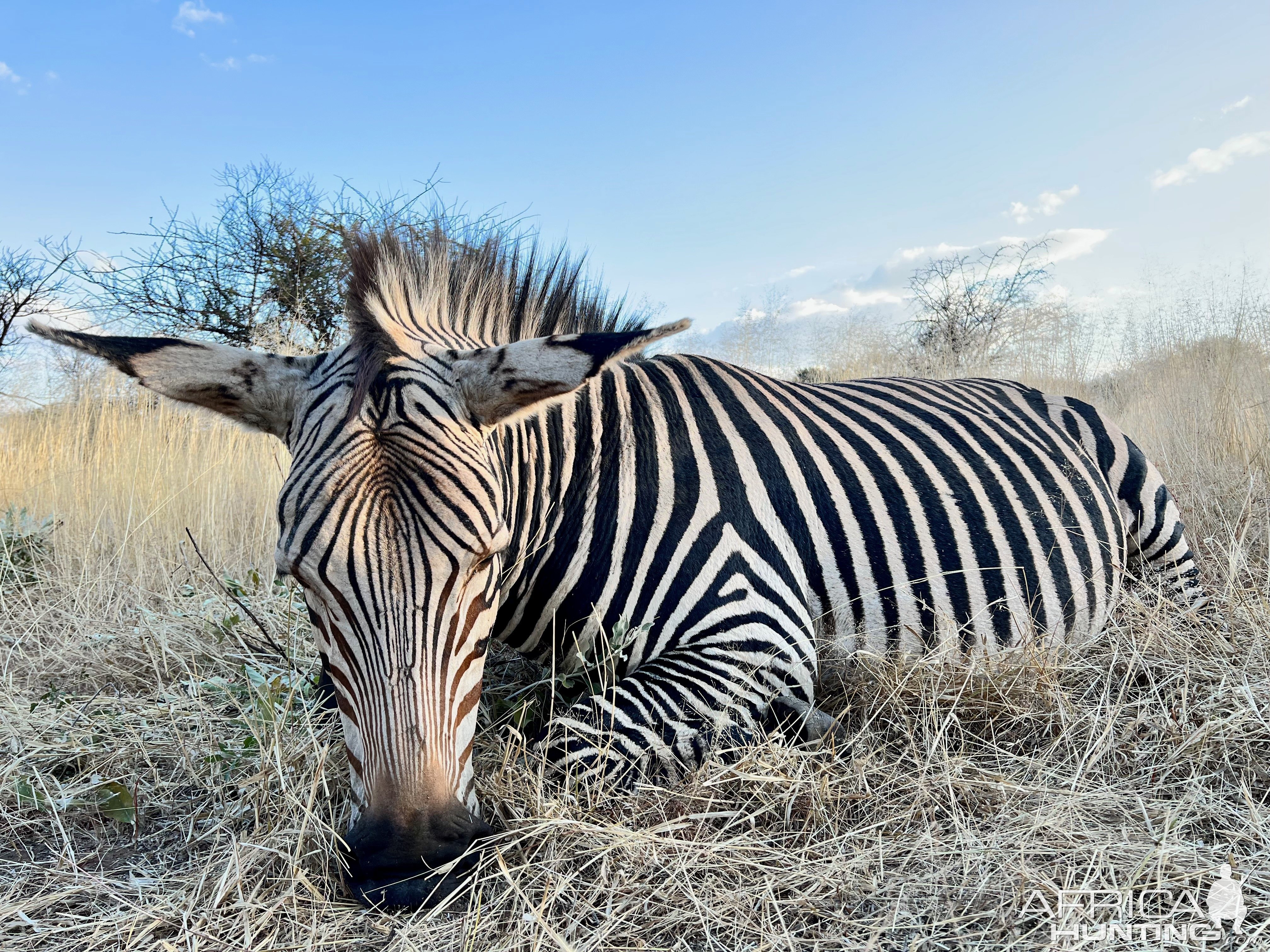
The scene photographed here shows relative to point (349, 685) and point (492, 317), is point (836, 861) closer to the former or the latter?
point (349, 685)

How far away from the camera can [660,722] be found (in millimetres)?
1993

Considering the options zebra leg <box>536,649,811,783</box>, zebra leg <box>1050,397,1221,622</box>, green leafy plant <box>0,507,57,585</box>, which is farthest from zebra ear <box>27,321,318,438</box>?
green leafy plant <box>0,507,57,585</box>

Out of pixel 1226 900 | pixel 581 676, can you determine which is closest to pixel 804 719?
pixel 581 676

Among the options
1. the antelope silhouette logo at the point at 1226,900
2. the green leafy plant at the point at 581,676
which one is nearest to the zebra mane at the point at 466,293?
the green leafy plant at the point at 581,676

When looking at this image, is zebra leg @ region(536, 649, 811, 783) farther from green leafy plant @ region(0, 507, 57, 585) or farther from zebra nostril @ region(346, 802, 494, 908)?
green leafy plant @ region(0, 507, 57, 585)

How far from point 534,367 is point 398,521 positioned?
522 millimetres

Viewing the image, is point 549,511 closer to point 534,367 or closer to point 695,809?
point 534,367

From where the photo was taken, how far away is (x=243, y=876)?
1.77 m

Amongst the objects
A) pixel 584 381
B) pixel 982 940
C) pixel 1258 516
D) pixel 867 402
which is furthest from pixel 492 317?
pixel 1258 516

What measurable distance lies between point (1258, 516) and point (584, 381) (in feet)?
16.3

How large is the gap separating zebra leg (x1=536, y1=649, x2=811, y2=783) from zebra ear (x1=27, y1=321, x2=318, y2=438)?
122 cm

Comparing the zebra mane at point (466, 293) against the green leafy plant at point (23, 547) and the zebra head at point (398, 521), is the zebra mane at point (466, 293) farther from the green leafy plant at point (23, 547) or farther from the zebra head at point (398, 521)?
the green leafy plant at point (23, 547)

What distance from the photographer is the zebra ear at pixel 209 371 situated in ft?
6.15

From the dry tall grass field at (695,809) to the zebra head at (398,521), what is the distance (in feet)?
0.87
